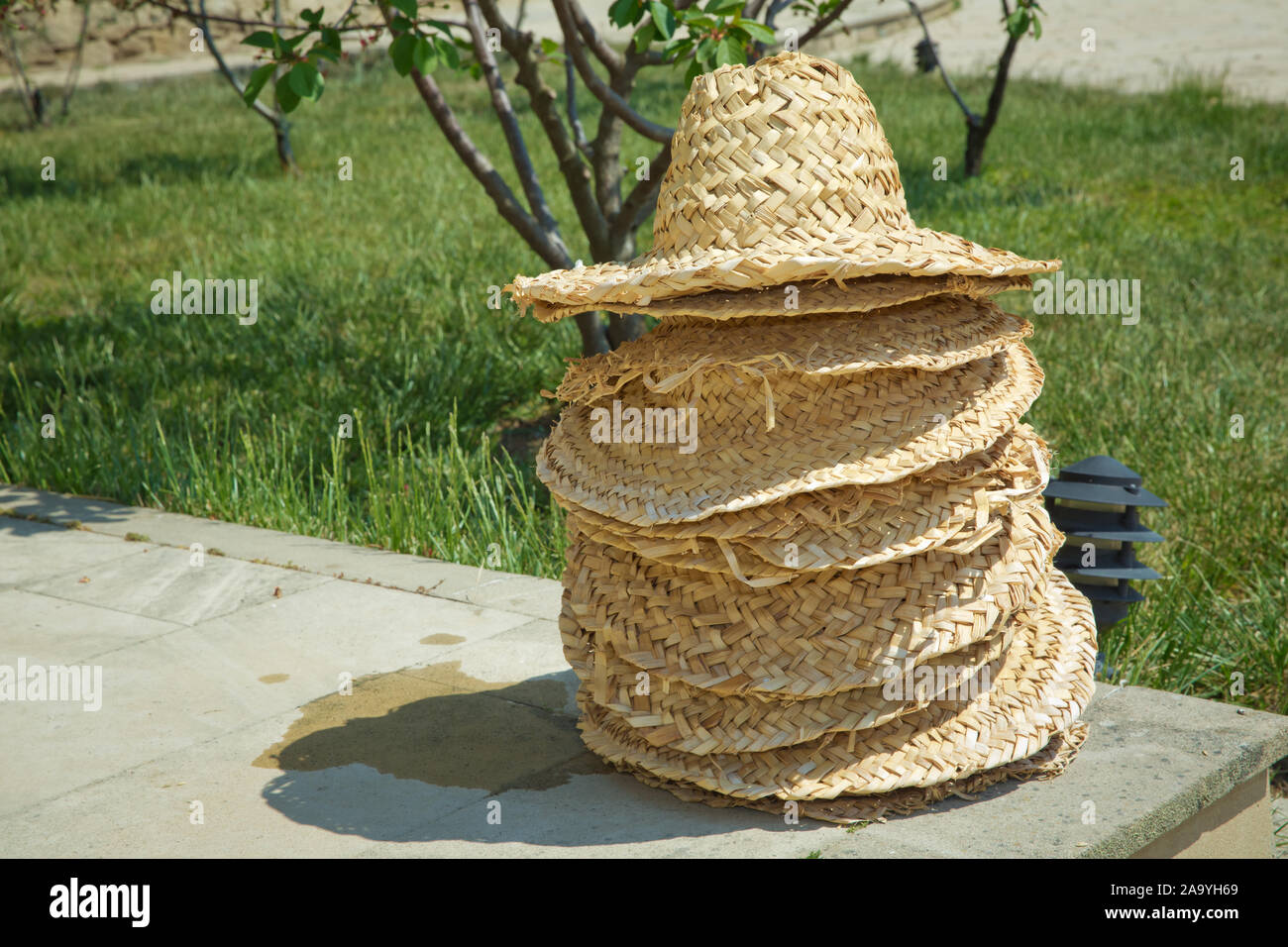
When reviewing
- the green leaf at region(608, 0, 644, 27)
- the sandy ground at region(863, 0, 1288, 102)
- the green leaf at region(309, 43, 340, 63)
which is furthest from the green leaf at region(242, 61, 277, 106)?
the sandy ground at region(863, 0, 1288, 102)

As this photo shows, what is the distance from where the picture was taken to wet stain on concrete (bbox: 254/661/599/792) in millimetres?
3127

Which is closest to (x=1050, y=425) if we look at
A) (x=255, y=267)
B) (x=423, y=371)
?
(x=423, y=371)

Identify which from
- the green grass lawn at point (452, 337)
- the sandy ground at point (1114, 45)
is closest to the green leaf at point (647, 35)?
the green grass lawn at point (452, 337)

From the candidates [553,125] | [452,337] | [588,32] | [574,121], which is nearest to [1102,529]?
[588,32]

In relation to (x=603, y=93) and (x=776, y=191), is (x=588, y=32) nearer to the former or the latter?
(x=603, y=93)

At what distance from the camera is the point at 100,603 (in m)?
4.44

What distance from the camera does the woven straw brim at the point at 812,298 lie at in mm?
2592

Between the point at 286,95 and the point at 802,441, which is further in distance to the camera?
the point at 286,95

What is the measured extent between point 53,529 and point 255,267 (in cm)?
453

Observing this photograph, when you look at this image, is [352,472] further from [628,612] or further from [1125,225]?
[1125,225]

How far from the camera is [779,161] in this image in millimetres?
2709

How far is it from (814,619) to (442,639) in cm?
173

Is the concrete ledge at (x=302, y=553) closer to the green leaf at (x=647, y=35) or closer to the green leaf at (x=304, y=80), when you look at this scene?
the green leaf at (x=304, y=80)

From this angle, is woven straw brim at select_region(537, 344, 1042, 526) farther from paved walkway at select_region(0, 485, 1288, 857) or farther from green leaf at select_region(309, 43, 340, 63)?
green leaf at select_region(309, 43, 340, 63)
